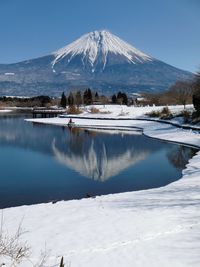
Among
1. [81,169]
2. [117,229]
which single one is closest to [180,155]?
[81,169]

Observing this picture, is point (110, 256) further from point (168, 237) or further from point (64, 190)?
point (64, 190)

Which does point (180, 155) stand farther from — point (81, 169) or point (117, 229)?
point (117, 229)

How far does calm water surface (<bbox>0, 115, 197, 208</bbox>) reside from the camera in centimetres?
1189

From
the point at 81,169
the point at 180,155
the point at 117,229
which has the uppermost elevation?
the point at 117,229

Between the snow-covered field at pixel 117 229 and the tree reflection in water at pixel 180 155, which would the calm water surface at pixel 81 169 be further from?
the snow-covered field at pixel 117 229

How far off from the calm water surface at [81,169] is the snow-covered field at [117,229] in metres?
2.12

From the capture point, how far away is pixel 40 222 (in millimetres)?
7750

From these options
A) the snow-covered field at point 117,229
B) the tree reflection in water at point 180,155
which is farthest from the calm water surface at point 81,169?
the snow-covered field at point 117,229

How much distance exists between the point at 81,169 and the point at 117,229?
29.2 feet

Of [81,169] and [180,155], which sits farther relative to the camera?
[180,155]

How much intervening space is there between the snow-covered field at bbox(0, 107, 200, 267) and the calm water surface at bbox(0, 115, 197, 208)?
212cm

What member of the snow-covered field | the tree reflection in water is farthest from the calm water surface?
the snow-covered field

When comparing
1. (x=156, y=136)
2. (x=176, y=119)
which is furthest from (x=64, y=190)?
(x=176, y=119)

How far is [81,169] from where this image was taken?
15.8 meters
